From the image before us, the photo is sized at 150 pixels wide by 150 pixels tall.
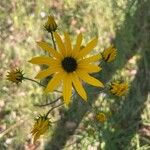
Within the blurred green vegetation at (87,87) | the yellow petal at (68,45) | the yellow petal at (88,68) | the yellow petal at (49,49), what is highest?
the blurred green vegetation at (87,87)

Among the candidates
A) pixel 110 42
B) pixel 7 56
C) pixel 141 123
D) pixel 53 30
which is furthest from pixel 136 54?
pixel 53 30

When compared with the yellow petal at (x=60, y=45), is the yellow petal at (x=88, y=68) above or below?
below

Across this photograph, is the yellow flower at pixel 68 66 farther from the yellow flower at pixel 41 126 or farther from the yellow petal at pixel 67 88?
the yellow flower at pixel 41 126

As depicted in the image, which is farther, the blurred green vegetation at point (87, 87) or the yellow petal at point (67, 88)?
the blurred green vegetation at point (87, 87)

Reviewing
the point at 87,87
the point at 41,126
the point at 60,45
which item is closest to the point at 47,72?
the point at 60,45

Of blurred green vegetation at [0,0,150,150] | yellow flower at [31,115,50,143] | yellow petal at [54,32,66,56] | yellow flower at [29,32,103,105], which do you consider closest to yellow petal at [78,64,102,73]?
yellow flower at [29,32,103,105]

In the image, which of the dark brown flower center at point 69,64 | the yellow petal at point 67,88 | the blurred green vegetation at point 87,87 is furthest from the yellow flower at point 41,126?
the blurred green vegetation at point 87,87

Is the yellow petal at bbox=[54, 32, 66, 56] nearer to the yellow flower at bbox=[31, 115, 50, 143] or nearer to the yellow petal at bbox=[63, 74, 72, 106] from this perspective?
the yellow petal at bbox=[63, 74, 72, 106]
